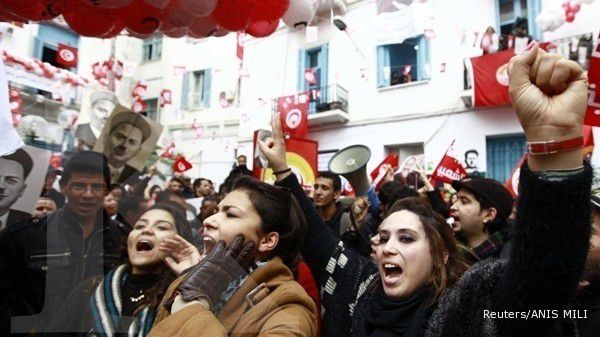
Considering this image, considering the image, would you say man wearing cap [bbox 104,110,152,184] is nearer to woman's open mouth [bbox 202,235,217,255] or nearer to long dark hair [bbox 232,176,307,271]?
long dark hair [bbox 232,176,307,271]

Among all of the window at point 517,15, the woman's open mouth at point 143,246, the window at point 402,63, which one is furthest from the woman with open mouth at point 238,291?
the window at point 517,15

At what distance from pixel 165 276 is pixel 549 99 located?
5.40 feet

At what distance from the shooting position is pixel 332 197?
429 cm

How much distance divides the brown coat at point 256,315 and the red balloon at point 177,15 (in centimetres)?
284

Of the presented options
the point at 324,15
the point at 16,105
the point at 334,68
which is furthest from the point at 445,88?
the point at 16,105

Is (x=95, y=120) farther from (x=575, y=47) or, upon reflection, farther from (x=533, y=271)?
(x=575, y=47)

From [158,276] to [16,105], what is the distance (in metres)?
2.35

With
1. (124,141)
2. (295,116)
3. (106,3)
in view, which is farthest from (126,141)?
(295,116)

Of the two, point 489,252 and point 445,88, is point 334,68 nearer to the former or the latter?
point 445,88

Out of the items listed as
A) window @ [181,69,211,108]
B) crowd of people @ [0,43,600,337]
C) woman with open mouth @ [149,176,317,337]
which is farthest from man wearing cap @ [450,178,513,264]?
window @ [181,69,211,108]

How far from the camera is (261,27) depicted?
412 centimetres

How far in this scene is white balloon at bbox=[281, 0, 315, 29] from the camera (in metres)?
3.93

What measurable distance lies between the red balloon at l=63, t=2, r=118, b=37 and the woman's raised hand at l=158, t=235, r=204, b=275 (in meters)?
2.57

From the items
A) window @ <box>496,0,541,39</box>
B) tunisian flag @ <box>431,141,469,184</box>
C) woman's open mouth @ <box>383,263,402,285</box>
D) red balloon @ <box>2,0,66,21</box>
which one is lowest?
woman's open mouth @ <box>383,263,402,285</box>
